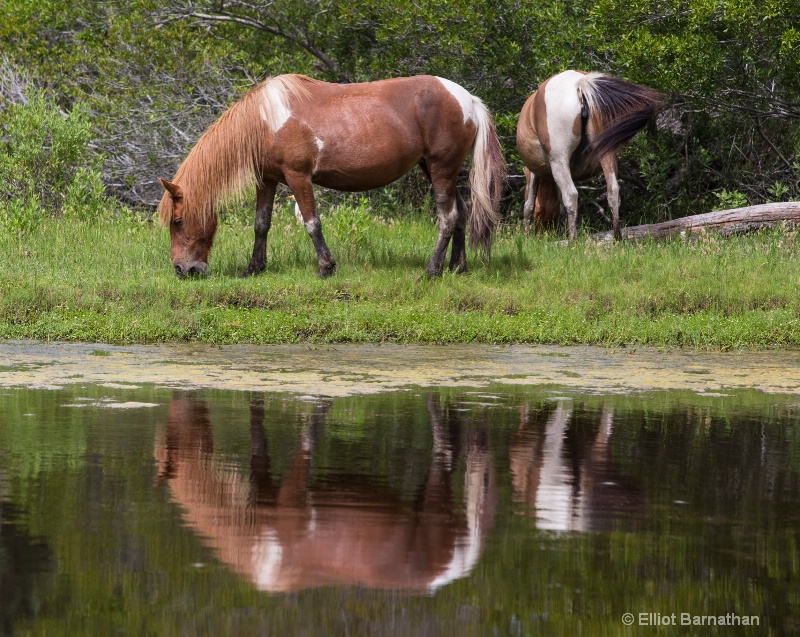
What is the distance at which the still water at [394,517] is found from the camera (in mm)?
3871

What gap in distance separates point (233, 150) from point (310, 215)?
946mm

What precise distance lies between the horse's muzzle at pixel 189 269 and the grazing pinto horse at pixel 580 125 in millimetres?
4074

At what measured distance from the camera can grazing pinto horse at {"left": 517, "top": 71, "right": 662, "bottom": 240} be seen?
1356 centimetres

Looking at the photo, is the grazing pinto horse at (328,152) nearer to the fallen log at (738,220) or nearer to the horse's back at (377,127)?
the horse's back at (377,127)

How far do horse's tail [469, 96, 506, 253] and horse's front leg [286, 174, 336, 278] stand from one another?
1364mm

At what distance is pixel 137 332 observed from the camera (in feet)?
31.5

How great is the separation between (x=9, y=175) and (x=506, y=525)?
1248 cm

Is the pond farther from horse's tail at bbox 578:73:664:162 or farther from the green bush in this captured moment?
the green bush

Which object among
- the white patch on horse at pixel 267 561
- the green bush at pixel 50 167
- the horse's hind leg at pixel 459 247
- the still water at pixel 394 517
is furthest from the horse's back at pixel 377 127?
the white patch on horse at pixel 267 561

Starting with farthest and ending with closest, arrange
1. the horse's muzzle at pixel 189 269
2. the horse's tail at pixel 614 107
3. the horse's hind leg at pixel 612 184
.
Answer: the horse's hind leg at pixel 612 184
the horse's tail at pixel 614 107
the horse's muzzle at pixel 189 269

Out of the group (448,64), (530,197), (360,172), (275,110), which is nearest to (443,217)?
(360,172)

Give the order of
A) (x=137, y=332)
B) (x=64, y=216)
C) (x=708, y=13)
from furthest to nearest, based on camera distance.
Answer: (x=64, y=216) < (x=708, y=13) < (x=137, y=332)

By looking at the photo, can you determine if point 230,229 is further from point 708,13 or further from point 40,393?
point 40,393

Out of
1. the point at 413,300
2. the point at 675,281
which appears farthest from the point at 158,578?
the point at 675,281
